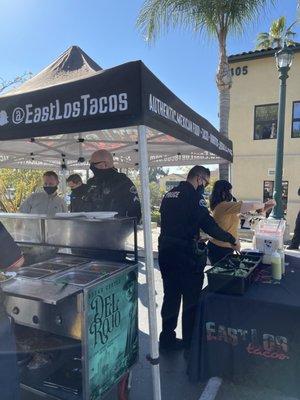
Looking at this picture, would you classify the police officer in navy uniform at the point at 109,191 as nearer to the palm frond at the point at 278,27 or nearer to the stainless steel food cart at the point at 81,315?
the stainless steel food cart at the point at 81,315

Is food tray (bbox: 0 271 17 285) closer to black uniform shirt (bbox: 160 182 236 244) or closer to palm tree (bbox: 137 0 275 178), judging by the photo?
black uniform shirt (bbox: 160 182 236 244)

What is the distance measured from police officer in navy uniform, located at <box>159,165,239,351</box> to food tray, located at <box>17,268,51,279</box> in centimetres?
106

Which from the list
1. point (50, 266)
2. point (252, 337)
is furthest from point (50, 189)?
point (252, 337)

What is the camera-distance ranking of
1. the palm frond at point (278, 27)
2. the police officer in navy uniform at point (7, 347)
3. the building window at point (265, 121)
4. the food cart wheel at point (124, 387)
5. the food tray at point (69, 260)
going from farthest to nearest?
the palm frond at point (278, 27) < the building window at point (265, 121) < the food tray at point (69, 260) < the food cart wheel at point (124, 387) < the police officer in navy uniform at point (7, 347)

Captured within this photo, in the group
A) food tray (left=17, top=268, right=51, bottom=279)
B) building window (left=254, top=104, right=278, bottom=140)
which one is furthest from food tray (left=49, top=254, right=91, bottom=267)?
building window (left=254, top=104, right=278, bottom=140)

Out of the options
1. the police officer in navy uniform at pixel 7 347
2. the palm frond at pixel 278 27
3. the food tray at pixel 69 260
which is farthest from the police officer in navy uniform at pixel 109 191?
the palm frond at pixel 278 27

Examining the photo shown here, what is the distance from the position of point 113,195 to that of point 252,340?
Answer: 1610 millimetres

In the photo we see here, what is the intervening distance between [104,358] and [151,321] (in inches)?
14.7

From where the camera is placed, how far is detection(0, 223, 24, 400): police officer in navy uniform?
63.7 inches

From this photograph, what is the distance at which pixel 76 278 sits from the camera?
2170mm

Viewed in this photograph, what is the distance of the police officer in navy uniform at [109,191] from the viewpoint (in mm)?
2881

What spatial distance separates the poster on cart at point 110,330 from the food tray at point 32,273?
487 millimetres

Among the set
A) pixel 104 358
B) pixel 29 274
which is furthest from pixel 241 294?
pixel 29 274

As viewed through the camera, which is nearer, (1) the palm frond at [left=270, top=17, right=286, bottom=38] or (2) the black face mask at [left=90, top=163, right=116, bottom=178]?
(2) the black face mask at [left=90, top=163, right=116, bottom=178]
